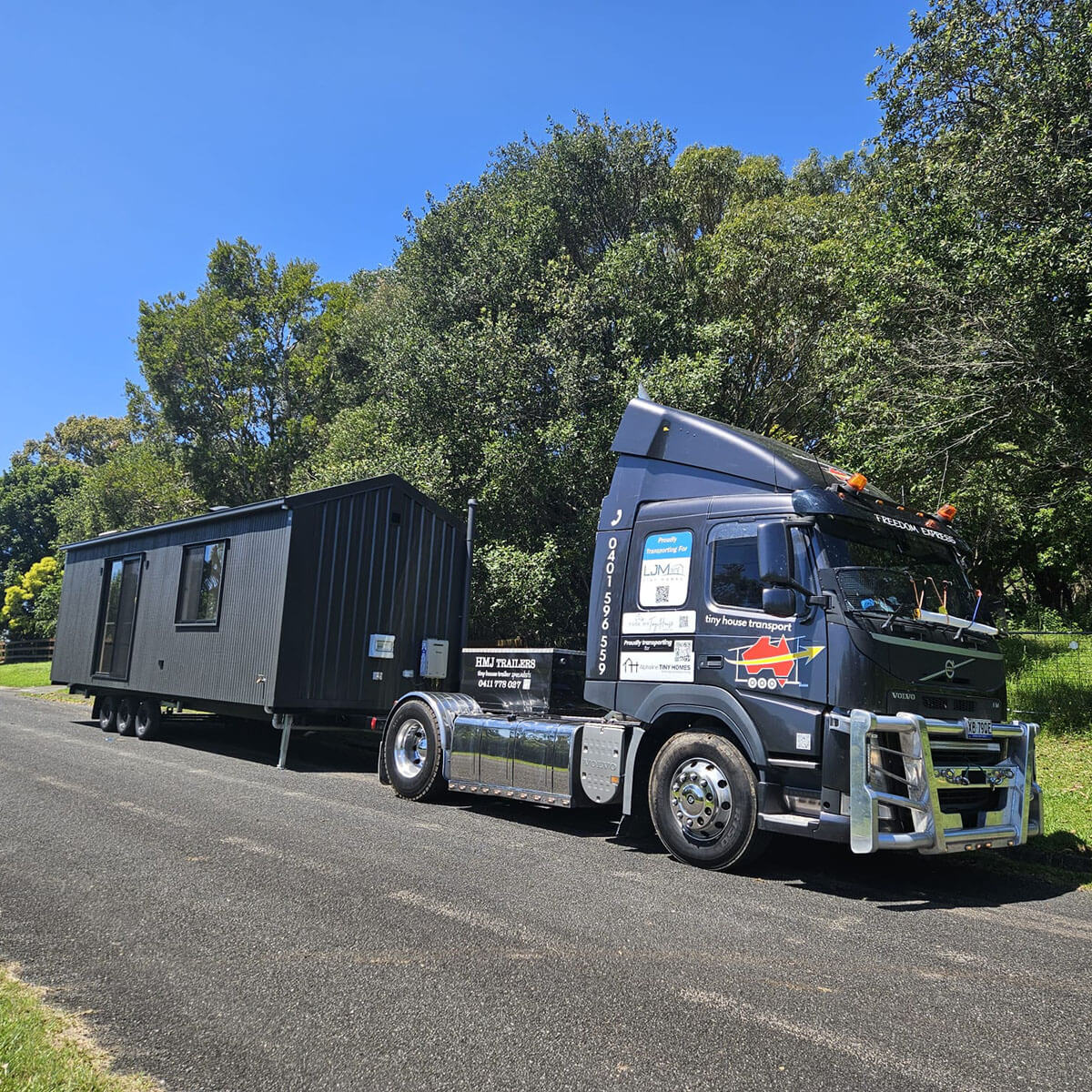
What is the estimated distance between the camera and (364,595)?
39.8 feet

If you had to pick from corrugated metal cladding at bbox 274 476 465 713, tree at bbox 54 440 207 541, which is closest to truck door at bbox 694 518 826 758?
corrugated metal cladding at bbox 274 476 465 713

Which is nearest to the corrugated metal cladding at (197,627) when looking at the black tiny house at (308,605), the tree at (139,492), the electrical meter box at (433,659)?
the black tiny house at (308,605)

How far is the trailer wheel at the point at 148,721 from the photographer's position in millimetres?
14367

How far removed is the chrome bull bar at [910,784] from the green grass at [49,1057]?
4390mm

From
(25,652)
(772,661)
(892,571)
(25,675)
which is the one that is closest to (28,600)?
(25,652)

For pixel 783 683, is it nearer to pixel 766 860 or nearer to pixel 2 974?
→ pixel 766 860

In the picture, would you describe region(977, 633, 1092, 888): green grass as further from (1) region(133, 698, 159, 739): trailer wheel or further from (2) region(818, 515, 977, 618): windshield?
(1) region(133, 698, 159, 739): trailer wheel

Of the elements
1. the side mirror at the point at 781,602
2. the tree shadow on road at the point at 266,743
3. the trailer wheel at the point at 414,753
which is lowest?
the tree shadow on road at the point at 266,743

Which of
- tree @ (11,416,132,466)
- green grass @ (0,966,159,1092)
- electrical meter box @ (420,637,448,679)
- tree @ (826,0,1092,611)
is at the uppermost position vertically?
tree @ (11,416,132,466)

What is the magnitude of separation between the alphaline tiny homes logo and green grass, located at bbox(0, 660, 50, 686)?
28101 millimetres

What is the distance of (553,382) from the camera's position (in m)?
18.8

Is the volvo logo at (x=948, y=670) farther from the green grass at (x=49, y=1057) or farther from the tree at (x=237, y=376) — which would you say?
the tree at (x=237, y=376)

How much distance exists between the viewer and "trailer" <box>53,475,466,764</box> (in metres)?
11.5

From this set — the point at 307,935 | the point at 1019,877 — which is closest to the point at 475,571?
the point at 1019,877
